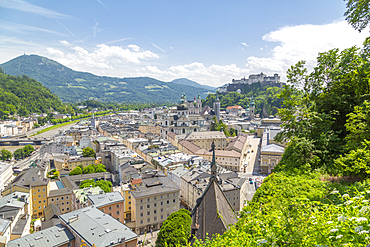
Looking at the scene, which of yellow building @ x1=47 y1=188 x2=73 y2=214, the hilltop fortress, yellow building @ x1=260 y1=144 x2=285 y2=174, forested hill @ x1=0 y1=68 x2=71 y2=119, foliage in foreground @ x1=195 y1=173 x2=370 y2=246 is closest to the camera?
foliage in foreground @ x1=195 y1=173 x2=370 y2=246

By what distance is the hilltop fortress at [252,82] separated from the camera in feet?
468

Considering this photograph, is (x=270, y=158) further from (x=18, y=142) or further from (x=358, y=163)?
(x=18, y=142)

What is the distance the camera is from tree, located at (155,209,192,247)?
19.3m

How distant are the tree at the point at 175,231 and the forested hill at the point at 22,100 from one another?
131 metres

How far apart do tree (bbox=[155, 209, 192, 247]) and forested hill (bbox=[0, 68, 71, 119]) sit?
13096 centimetres

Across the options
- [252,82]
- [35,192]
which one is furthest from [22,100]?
[252,82]

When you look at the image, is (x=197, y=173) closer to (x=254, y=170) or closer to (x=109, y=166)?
(x=254, y=170)

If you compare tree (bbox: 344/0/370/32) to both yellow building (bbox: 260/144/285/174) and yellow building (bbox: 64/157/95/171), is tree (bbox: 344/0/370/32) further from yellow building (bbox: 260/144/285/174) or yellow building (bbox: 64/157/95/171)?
yellow building (bbox: 64/157/95/171)

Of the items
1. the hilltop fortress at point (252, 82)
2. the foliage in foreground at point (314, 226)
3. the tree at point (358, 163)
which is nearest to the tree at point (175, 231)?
the tree at point (358, 163)

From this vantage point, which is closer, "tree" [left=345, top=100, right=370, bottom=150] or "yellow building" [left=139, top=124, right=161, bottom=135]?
"tree" [left=345, top=100, right=370, bottom=150]

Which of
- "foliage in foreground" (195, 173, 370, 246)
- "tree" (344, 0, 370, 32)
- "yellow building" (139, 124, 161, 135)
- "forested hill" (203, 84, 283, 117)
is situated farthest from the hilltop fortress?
"foliage in foreground" (195, 173, 370, 246)

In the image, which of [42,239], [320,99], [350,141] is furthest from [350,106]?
[42,239]

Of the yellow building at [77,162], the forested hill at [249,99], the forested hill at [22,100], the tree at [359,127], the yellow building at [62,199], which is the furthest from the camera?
the forested hill at [22,100]

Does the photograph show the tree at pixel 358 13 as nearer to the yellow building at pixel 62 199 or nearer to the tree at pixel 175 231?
the tree at pixel 175 231
